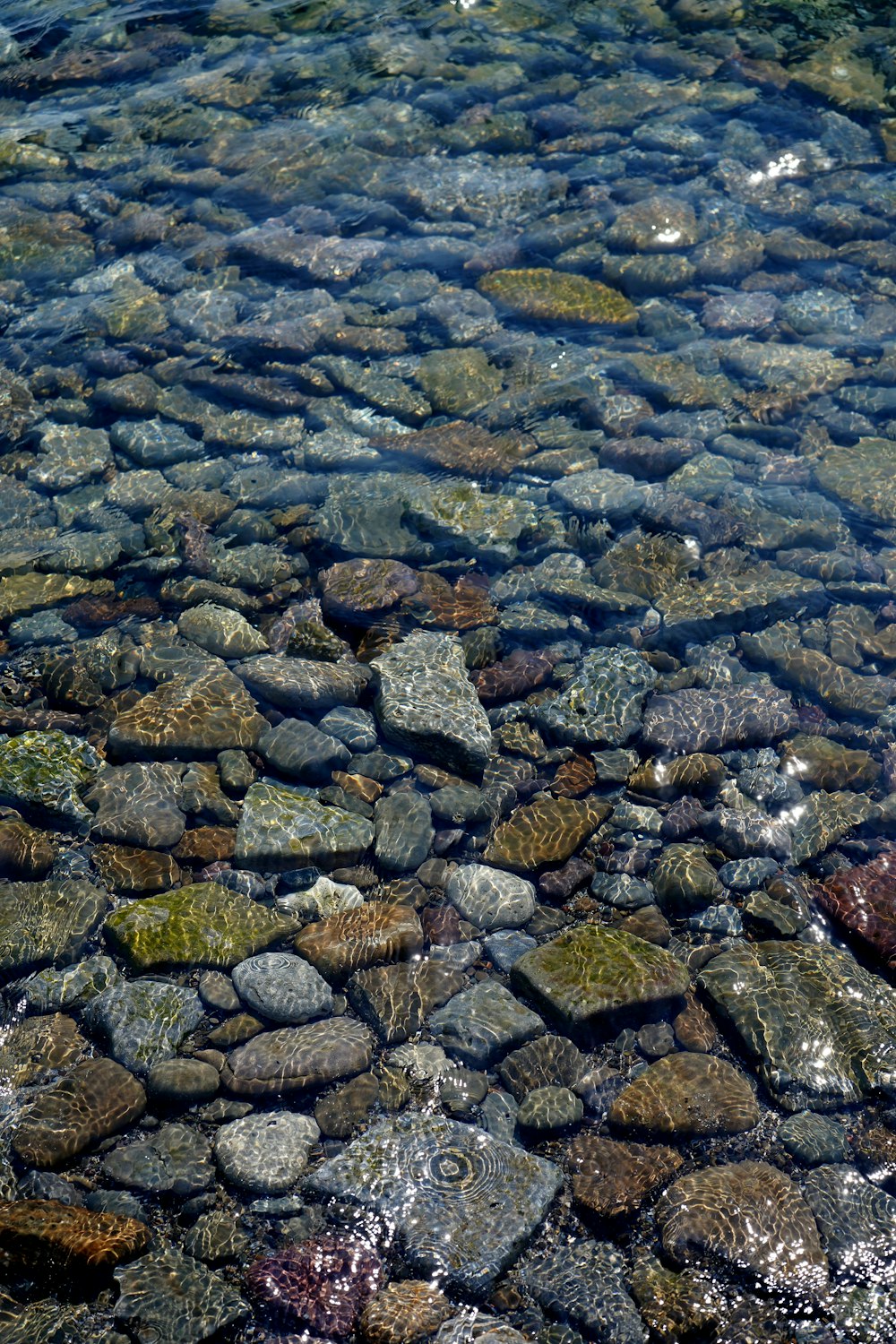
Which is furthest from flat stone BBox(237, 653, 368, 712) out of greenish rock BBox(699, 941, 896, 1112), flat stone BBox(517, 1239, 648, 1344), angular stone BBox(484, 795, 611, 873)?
flat stone BBox(517, 1239, 648, 1344)

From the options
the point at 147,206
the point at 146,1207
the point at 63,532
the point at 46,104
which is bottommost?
the point at 146,1207

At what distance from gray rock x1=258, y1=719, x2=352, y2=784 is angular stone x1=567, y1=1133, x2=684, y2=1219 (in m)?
2.28

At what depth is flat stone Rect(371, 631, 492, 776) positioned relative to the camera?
17.8 feet

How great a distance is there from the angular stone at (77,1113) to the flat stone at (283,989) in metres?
0.60

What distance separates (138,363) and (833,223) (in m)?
6.50

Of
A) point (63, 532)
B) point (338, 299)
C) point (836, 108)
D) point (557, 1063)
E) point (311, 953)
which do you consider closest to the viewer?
point (557, 1063)

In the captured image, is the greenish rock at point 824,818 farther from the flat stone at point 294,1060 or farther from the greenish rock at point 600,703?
the flat stone at point 294,1060

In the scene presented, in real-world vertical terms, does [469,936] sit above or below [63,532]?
below

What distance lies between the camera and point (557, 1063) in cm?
430

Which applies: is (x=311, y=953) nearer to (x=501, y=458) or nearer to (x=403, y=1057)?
(x=403, y=1057)

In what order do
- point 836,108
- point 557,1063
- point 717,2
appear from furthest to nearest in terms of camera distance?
point 717,2
point 836,108
point 557,1063

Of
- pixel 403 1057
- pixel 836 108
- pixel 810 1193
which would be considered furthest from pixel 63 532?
pixel 836 108

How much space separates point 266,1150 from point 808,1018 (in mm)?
2411

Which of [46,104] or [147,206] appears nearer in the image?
[147,206]
